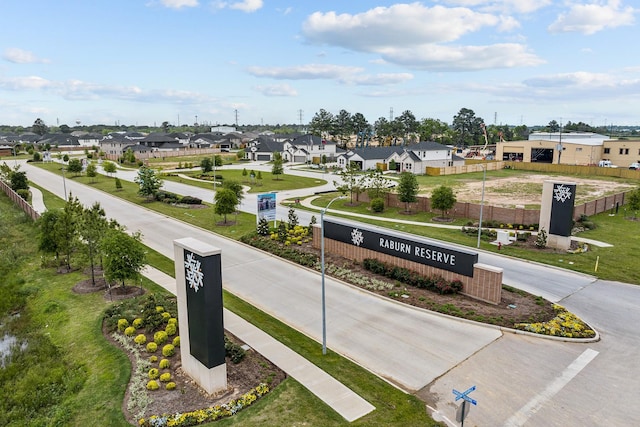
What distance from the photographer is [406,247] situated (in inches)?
931

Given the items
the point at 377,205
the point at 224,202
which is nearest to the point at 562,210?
the point at 377,205

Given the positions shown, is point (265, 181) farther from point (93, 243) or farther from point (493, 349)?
point (493, 349)

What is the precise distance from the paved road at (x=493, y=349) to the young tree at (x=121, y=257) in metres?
4.99

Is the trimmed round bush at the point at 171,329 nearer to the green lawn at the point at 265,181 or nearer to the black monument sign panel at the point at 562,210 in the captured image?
the black monument sign panel at the point at 562,210

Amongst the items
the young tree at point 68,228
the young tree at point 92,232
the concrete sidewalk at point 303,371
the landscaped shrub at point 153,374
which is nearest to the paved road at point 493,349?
the concrete sidewalk at point 303,371

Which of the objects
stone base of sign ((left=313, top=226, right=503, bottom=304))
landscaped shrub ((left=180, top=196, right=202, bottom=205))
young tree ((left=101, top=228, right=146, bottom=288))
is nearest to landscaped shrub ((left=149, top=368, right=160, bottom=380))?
young tree ((left=101, top=228, right=146, bottom=288))

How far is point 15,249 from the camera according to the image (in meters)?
31.0

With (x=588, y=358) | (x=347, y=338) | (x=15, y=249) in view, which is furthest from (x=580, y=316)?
(x=15, y=249)

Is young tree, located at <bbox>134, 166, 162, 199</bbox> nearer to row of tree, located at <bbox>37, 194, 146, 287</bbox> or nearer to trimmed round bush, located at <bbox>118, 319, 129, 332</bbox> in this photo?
row of tree, located at <bbox>37, 194, 146, 287</bbox>

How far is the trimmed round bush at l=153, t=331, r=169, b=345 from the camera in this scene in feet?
54.9

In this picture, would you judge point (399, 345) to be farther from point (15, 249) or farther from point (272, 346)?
point (15, 249)

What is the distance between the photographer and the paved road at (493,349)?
13.1 meters

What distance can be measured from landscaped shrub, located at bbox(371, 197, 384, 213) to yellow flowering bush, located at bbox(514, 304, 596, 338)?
25083 mm

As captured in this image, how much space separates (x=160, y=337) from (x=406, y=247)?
524 inches
